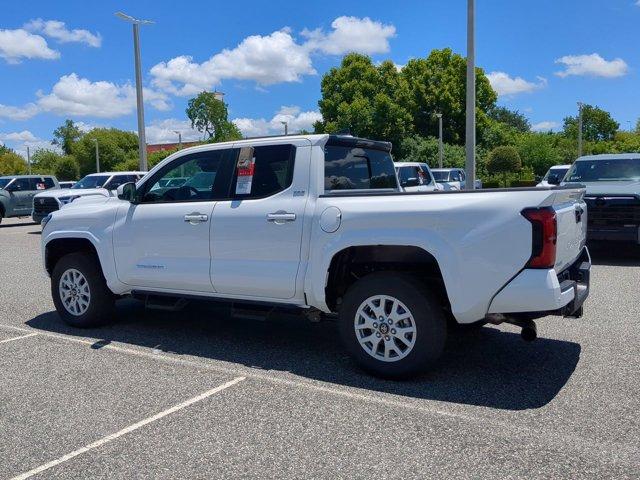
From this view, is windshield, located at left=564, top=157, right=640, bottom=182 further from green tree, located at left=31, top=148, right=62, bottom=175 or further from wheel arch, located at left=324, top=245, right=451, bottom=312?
green tree, located at left=31, top=148, right=62, bottom=175

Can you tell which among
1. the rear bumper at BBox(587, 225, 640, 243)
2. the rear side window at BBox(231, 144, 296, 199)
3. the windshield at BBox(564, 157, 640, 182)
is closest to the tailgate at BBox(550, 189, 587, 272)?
the rear side window at BBox(231, 144, 296, 199)

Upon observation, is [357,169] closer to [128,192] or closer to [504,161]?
[128,192]

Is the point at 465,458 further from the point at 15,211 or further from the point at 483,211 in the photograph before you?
the point at 15,211

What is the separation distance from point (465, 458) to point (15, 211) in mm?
24035

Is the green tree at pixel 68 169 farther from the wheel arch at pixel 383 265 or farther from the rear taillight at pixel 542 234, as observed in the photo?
the rear taillight at pixel 542 234

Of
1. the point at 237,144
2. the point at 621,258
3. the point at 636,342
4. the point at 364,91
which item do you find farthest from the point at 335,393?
the point at 364,91

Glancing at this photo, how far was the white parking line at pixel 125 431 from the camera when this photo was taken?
11.7 feet

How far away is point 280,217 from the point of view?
5250 millimetres

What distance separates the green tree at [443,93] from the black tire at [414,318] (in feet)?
156

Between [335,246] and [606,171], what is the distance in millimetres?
9392

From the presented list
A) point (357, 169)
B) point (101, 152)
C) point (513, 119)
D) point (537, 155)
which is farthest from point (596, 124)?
point (357, 169)

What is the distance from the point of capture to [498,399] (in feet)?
14.8

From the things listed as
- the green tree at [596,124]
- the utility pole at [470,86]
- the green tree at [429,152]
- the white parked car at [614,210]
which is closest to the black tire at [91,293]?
the white parked car at [614,210]

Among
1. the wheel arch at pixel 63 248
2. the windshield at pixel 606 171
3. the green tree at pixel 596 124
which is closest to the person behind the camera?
the wheel arch at pixel 63 248
